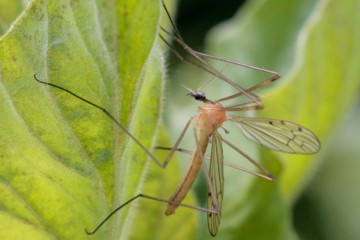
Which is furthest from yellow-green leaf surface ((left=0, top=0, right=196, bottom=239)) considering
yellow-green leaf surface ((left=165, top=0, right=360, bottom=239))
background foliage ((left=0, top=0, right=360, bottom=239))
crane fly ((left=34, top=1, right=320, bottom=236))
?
yellow-green leaf surface ((left=165, top=0, right=360, bottom=239))

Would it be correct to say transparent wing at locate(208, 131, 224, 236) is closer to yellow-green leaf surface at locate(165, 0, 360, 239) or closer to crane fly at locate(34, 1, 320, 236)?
crane fly at locate(34, 1, 320, 236)

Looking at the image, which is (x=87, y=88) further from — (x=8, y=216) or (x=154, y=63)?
(x=8, y=216)

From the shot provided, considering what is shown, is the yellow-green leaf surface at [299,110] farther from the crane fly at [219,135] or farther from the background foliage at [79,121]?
the background foliage at [79,121]

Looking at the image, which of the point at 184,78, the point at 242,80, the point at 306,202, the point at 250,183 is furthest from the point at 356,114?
the point at 250,183

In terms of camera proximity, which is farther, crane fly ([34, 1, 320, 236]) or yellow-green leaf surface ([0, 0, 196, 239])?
crane fly ([34, 1, 320, 236])

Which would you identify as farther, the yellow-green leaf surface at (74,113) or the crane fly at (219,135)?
the crane fly at (219,135)

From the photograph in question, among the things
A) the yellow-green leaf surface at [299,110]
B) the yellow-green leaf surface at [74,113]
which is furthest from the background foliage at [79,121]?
the yellow-green leaf surface at [299,110]

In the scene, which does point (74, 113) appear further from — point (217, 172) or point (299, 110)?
point (299, 110)
